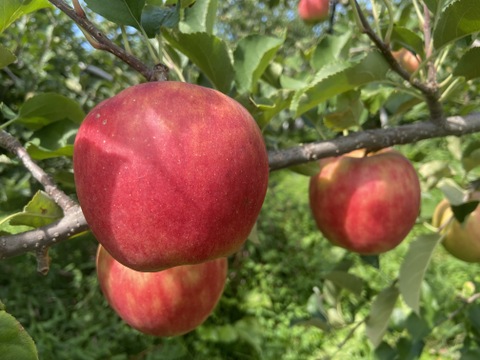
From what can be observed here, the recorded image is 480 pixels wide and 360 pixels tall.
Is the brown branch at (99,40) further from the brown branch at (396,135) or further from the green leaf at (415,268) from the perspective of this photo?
the green leaf at (415,268)

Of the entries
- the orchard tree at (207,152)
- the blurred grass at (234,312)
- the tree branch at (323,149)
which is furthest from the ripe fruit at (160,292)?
the blurred grass at (234,312)

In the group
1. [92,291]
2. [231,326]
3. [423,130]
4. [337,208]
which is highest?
[423,130]

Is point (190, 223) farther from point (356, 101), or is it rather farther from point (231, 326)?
point (231, 326)

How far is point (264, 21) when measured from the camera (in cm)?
375

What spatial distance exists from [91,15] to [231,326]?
4.94 ft

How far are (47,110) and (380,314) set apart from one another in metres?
0.75

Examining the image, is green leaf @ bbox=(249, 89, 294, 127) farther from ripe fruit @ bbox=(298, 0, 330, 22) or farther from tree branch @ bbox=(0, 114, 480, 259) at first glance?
ripe fruit @ bbox=(298, 0, 330, 22)

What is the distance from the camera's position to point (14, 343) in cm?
39

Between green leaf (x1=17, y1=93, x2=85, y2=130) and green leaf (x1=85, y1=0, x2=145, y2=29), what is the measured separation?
23cm

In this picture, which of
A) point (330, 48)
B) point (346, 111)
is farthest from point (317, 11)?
point (346, 111)

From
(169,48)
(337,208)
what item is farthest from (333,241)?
(169,48)

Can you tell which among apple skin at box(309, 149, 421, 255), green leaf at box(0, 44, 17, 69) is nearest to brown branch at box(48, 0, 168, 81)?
green leaf at box(0, 44, 17, 69)

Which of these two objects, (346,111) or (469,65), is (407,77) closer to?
(469,65)

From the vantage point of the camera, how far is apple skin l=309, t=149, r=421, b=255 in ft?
2.92
